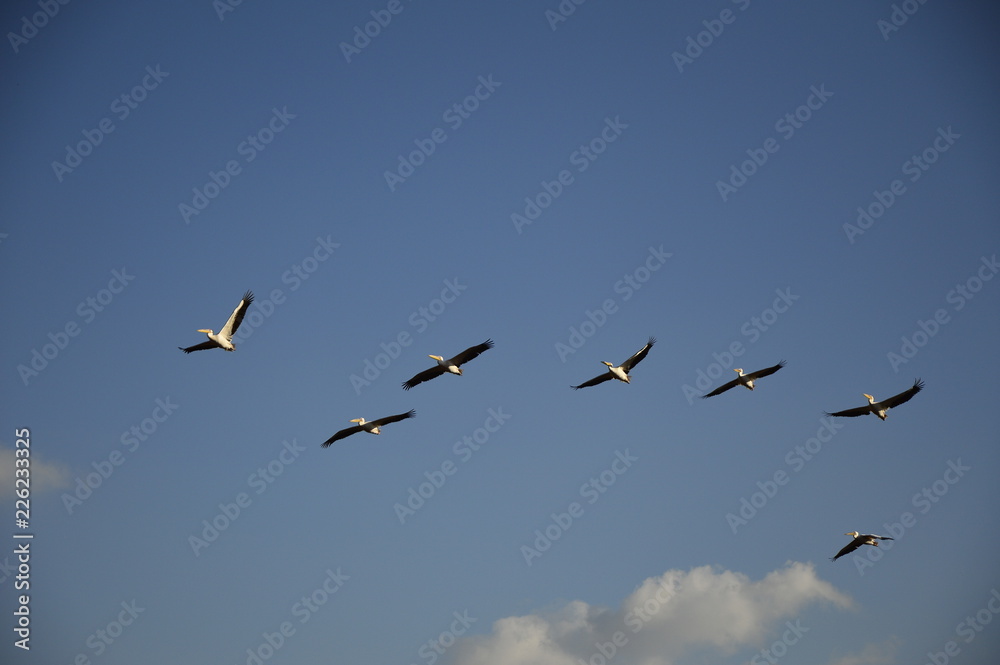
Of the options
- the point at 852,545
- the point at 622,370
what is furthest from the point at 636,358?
the point at 852,545

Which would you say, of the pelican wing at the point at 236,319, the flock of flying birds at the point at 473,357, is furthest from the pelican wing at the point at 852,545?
the pelican wing at the point at 236,319

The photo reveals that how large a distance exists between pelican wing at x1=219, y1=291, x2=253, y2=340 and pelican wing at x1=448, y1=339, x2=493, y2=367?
9.45m

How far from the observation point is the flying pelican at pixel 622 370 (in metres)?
48.0

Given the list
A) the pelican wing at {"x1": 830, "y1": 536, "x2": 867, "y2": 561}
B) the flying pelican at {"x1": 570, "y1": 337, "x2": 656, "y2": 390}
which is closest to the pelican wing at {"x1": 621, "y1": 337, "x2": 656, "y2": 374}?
the flying pelican at {"x1": 570, "y1": 337, "x2": 656, "y2": 390}

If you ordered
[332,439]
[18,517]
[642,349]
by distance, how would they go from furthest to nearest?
[642,349]
[332,439]
[18,517]

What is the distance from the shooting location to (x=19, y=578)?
142 ft

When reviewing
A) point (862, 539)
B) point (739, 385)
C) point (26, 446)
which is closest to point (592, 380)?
point (739, 385)

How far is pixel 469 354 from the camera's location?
44312 mm

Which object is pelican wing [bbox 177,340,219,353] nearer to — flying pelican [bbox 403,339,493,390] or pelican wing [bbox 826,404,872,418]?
flying pelican [bbox 403,339,493,390]

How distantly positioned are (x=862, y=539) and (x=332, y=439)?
93.7 ft

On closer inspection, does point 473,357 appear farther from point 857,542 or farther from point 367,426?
point 857,542

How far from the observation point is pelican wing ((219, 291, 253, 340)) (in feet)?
134

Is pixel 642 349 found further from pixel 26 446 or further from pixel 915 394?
pixel 26 446

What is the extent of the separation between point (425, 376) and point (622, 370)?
34.2 feet
